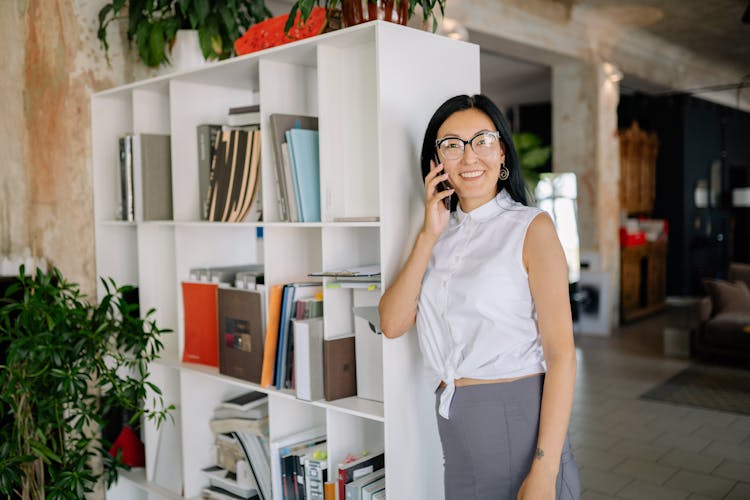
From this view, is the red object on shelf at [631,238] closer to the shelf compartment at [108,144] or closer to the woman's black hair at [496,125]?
the shelf compartment at [108,144]

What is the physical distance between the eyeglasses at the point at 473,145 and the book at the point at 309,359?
0.77 meters

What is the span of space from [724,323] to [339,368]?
549 centimetres

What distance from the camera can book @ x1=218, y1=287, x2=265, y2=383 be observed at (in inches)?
106

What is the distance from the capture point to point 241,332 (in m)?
2.77

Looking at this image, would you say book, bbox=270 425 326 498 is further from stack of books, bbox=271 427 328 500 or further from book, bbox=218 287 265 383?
book, bbox=218 287 265 383

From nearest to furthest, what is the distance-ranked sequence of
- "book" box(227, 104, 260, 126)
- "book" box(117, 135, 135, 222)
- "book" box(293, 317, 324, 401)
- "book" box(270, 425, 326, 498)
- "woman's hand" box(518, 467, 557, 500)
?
"woman's hand" box(518, 467, 557, 500)
"book" box(293, 317, 324, 401)
"book" box(270, 425, 326, 498)
"book" box(227, 104, 260, 126)
"book" box(117, 135, 135, 222)

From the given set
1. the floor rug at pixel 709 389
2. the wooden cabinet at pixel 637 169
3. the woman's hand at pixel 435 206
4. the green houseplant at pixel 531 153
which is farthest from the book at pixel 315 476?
the green houseplant at pixel 531 153

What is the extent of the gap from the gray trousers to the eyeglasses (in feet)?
2.11

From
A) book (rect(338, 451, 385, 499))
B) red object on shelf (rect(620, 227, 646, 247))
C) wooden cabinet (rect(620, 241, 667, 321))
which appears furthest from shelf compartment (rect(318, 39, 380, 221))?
red object on shelf (rect(620, 227, 646, 247))

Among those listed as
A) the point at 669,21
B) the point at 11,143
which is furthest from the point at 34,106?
the point at 669,21

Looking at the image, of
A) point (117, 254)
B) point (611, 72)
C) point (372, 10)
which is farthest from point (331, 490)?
point (611, 72)

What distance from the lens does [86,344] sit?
2848 mm

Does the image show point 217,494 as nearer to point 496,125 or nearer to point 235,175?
point 235,175

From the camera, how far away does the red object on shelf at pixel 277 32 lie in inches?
97.5
